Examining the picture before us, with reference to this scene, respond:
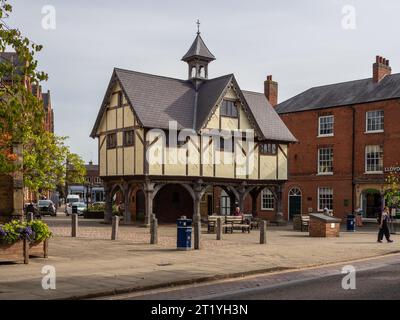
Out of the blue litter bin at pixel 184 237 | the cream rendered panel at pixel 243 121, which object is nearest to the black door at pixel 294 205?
the cream rendered panel at pixel 243 121

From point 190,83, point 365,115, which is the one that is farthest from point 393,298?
point 365,115

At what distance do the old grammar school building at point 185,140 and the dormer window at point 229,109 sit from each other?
66 mm

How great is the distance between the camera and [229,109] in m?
35.0

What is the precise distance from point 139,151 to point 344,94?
63.3 feet

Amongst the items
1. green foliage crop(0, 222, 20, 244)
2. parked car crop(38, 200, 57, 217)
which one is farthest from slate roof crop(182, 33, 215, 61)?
green foliage crop(0, 222, 20, 244)

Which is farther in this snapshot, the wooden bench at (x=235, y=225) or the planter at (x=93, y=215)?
the planter at (x=93, y=215)

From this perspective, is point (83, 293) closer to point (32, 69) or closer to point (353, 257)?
point (32, 69)

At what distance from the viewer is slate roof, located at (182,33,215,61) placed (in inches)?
1477

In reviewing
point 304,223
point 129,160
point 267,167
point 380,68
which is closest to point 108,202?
point 129,160

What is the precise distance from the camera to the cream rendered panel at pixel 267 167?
36.5m

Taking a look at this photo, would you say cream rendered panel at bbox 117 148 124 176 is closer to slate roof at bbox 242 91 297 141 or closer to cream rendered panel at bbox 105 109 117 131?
cream rendered panel at bbox 105 109 117 131

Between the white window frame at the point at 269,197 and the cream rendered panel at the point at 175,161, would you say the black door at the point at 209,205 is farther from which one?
the cream rendered panel at the point at 175,161

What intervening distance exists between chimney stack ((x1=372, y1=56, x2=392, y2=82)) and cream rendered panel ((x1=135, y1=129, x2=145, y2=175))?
2029 centimetres

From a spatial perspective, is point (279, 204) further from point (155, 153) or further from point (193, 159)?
point (155, 153)
